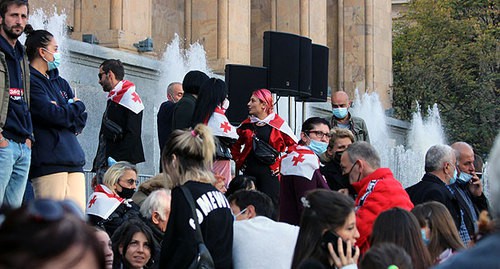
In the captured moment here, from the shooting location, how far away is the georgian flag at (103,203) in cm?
964

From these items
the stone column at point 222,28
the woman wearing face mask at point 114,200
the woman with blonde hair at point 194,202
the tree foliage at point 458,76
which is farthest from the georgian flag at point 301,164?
the tree foliage at point 458,76

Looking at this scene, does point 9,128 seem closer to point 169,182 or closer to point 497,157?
point 169,182

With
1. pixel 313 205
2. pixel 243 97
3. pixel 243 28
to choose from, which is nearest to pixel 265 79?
pixel 243 97

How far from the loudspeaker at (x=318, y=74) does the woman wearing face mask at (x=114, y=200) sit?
5960 mm

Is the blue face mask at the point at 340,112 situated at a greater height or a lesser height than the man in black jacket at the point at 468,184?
greater

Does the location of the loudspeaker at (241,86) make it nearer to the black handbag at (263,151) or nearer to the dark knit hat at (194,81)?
the black handbag at (263,151)

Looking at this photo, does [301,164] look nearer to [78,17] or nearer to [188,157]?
[188,157]

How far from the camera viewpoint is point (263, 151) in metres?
11.0

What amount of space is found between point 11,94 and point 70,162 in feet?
2.46

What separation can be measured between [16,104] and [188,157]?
5.78ft

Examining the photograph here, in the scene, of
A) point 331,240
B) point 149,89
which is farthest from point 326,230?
point 149,89

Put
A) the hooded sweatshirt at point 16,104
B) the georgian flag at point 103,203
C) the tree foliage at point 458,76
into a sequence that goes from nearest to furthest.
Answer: the hooded sweatshirt at point 16,104
the georgian flag at point 103,203
the tree foliage at point 458,76

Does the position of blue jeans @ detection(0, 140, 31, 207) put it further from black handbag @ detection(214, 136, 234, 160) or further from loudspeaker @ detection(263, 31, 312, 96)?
loudspeaker @ detection(263, 31, 312, 96)

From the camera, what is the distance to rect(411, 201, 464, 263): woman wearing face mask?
684 cm
